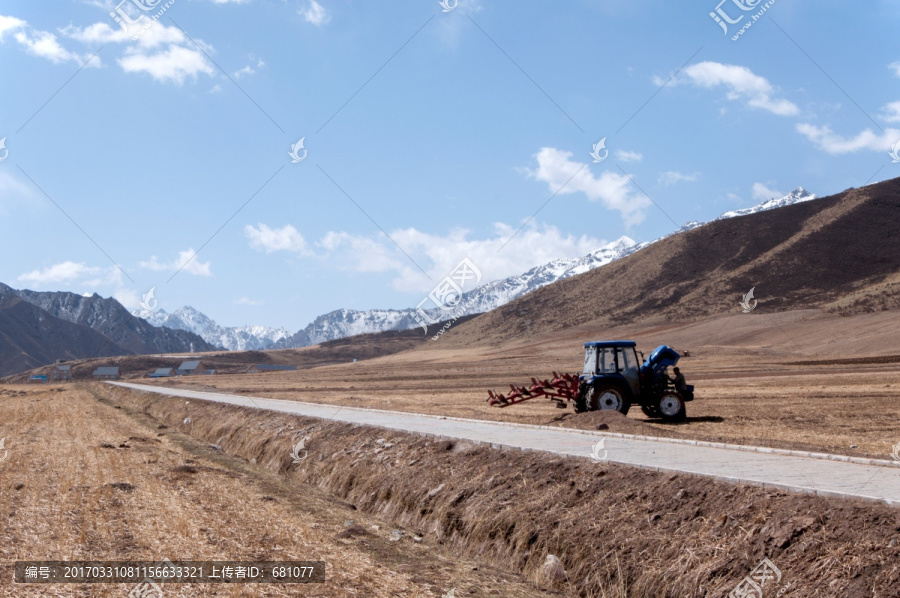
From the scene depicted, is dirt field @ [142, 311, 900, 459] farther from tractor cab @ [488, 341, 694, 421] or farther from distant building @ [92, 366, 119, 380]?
distant building @ [92, 366, 119, 380]

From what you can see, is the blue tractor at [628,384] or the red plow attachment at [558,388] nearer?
the blue tractor at [628,384]

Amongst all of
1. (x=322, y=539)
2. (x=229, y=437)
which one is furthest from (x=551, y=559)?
(x=229, y=437)

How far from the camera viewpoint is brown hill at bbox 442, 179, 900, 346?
106 meters

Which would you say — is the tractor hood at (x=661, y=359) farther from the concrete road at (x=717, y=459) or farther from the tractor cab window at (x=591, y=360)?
the concrete road at (x=717, y=459)

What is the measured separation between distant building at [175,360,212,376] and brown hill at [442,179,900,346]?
180 feet

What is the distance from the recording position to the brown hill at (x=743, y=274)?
10562cm

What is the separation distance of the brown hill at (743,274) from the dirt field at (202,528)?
91088 millimetres

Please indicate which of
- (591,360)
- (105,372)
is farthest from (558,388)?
(105,372)

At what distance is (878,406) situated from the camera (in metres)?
23.4

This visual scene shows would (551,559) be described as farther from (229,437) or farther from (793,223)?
(793,223)

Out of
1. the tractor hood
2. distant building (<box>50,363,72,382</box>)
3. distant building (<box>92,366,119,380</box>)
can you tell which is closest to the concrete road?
the tractor hood

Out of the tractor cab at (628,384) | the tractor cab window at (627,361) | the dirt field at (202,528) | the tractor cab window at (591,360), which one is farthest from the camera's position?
the tractor cab window at (591,360)

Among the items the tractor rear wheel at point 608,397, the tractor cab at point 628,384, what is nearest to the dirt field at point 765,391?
the tractor cab at point 628,384

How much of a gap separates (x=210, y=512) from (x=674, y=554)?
6.65m
